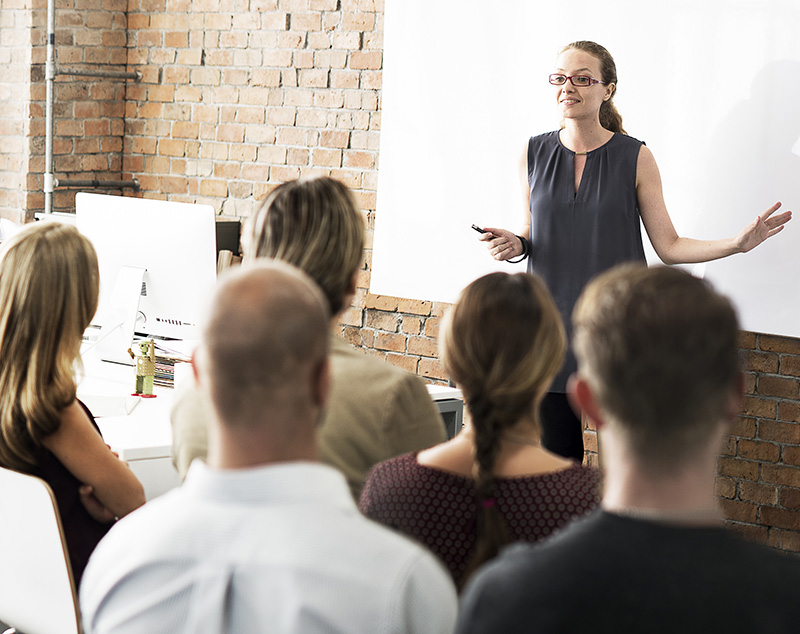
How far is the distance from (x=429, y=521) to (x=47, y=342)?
2.60 feet

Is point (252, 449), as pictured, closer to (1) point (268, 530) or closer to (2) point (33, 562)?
(1) point (268, 530)

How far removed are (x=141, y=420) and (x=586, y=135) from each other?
4.95 feet

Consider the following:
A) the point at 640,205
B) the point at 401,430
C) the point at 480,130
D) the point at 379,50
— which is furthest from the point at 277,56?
the point at 401,430

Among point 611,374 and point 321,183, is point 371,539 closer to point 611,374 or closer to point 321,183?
point 611,374

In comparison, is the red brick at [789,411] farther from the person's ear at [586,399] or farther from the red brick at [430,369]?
the person's ear at [586,399]

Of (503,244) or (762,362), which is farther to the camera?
(762,362)

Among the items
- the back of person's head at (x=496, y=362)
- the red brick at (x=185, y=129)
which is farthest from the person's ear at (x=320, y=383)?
the red brick at (x=185, y=129)

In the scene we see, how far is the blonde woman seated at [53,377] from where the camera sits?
173 cm

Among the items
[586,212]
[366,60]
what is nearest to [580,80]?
[586,212]

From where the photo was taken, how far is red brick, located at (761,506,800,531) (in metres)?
3.31

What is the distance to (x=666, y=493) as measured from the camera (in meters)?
0.89

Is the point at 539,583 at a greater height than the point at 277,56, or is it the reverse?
the point at 277,56

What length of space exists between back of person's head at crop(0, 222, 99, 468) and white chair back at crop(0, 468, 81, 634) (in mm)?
108

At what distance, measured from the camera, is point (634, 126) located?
3.50 metres
